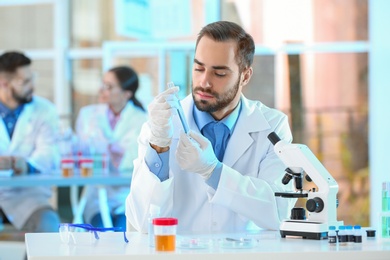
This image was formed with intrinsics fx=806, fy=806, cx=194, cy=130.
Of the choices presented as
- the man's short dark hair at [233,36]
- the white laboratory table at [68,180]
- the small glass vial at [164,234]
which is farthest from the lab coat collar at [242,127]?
the white laboratory table at [68,180]

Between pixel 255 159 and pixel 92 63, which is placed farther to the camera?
pixel 92 63

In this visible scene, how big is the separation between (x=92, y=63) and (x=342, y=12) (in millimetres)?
2378

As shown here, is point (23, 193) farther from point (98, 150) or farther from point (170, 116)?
point (170, 116)

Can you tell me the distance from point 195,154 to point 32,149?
3.50 meters

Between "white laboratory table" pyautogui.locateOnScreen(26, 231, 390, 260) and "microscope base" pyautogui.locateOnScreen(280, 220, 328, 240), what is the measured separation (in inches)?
1.4

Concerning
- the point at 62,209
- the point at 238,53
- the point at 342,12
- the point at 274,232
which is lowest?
the point at 62,209

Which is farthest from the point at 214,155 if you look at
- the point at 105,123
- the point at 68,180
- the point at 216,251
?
the point at 105,123

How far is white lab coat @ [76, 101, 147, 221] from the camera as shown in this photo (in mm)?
5926

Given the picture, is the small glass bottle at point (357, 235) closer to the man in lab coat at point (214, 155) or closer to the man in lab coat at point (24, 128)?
the man in lab coat at point (214, 155)

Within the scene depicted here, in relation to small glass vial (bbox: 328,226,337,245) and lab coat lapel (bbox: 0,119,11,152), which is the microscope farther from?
lab coat lapel (bbox: 0,119,11,152)

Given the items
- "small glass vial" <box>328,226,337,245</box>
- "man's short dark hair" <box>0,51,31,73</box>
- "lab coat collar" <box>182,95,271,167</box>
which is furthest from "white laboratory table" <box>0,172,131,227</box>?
"small glass vial" <box>328,226,337,245</box>

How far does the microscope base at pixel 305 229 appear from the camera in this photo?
2.42 meters

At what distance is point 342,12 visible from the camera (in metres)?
7.44

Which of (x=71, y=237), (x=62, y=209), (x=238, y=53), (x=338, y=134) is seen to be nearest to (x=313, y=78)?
(x=338, y=134)
